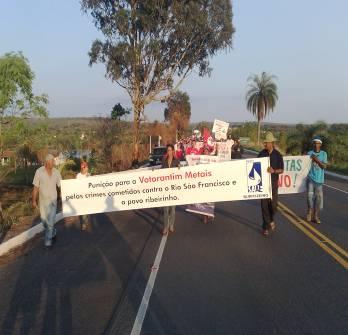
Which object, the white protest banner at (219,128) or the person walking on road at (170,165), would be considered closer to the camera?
the person walking on road at (170,165)

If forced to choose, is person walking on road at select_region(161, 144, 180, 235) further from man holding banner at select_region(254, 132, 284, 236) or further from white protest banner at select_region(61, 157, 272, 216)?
man holding banner at select_region(254, 132, 284, 236)

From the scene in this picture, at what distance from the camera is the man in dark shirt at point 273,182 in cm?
1005

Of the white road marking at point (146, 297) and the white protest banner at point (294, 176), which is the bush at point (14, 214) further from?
the white protest banner at point (294, 176)

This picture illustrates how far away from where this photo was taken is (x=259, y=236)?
32.4ft

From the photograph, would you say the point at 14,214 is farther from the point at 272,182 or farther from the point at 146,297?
the point at 146,297

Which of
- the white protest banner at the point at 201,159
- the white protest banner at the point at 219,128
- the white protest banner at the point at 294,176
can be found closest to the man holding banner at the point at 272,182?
the white protest banner at the point at 201,159

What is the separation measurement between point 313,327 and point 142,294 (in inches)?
Result: 84.8

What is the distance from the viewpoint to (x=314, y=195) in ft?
37.8

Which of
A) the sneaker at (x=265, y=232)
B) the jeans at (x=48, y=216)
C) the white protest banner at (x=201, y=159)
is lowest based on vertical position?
the sneaker at (x=265, y=232)

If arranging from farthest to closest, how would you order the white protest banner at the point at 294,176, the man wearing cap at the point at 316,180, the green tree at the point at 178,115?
the green tree at the point at 178,115
the white protest banner at the point at 294,176
the man wearing cap at the point at 316,180

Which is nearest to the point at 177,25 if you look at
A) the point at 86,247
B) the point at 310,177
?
the point at 310,177

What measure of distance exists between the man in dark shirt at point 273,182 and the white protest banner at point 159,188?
370 mm

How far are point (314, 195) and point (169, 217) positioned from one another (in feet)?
11.3

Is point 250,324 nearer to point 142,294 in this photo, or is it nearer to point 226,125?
point 142,294
